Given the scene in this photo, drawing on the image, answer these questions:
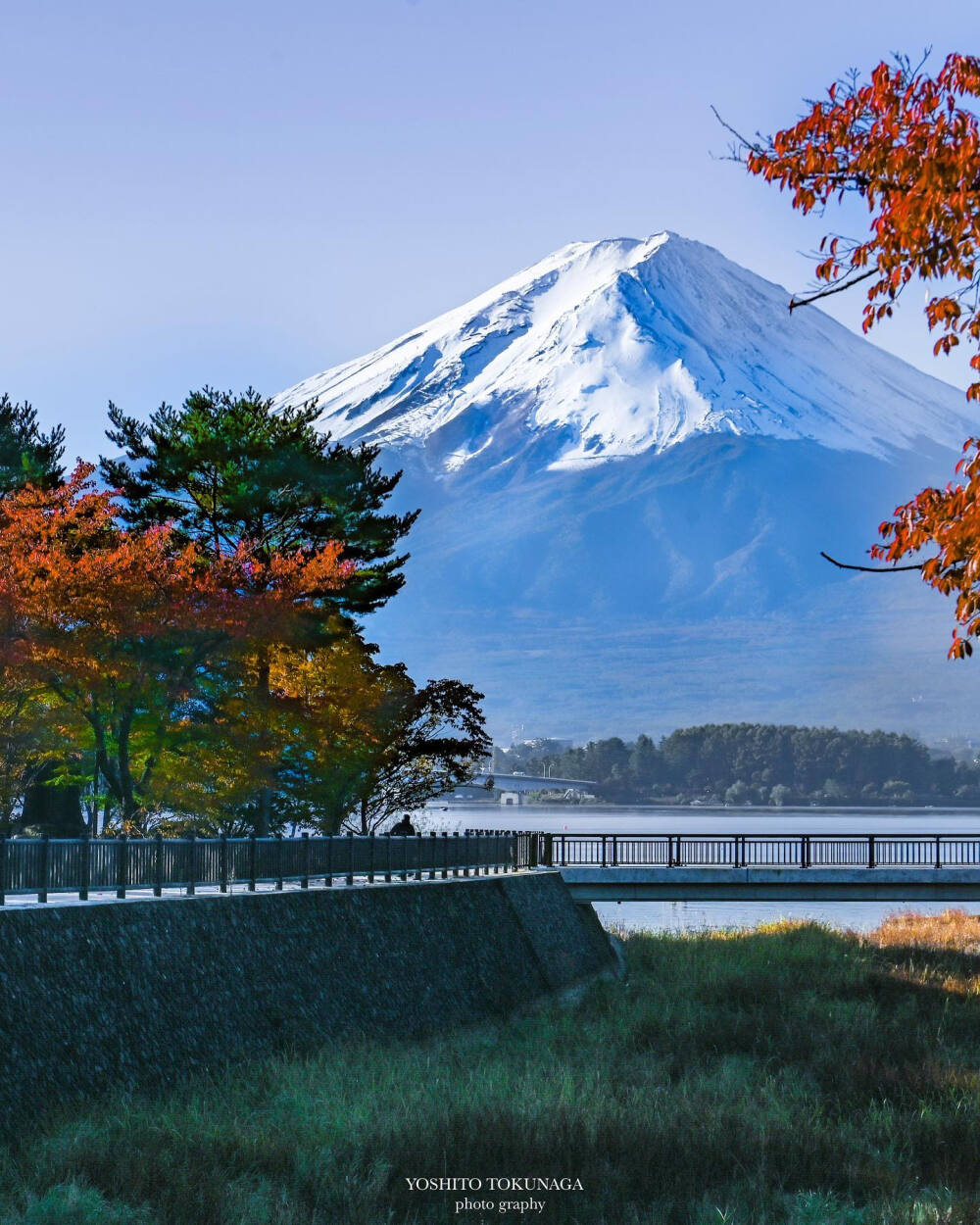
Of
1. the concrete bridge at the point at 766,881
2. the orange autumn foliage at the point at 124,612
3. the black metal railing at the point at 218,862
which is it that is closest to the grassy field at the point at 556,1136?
the black metal railing at the point at 218,862

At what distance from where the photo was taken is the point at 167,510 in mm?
55344

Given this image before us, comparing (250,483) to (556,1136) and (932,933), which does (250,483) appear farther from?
(556,1136)

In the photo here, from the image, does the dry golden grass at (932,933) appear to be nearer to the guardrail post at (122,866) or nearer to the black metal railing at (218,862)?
the black metal railing at (218,862)

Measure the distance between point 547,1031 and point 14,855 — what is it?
13267 mm

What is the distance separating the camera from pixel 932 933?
59469 millimetres

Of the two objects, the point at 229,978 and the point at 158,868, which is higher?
the point at 158,868

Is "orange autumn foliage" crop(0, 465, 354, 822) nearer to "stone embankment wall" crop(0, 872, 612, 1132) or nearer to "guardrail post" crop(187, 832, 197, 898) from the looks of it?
"stone embankment wall" crop(0, 872, 612, 1132)

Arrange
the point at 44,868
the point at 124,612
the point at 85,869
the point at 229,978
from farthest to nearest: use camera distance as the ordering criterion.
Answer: the point at 124,612 < the point at 229,978 < the point at 85,869 < the point at 44,868

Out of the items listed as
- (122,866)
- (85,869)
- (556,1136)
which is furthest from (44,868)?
(556,1136)

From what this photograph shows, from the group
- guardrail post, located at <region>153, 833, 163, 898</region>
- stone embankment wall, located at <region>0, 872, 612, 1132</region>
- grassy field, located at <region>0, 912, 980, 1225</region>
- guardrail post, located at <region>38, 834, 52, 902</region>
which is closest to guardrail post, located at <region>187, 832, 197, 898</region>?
guardrail post, located at <region>153, 833, 163, 898</region>

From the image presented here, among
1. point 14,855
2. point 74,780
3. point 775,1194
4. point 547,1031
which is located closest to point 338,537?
point 74,780

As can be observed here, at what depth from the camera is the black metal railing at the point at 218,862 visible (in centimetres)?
2436

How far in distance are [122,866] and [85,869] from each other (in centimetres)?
107

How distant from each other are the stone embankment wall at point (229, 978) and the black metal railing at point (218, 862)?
125cm
